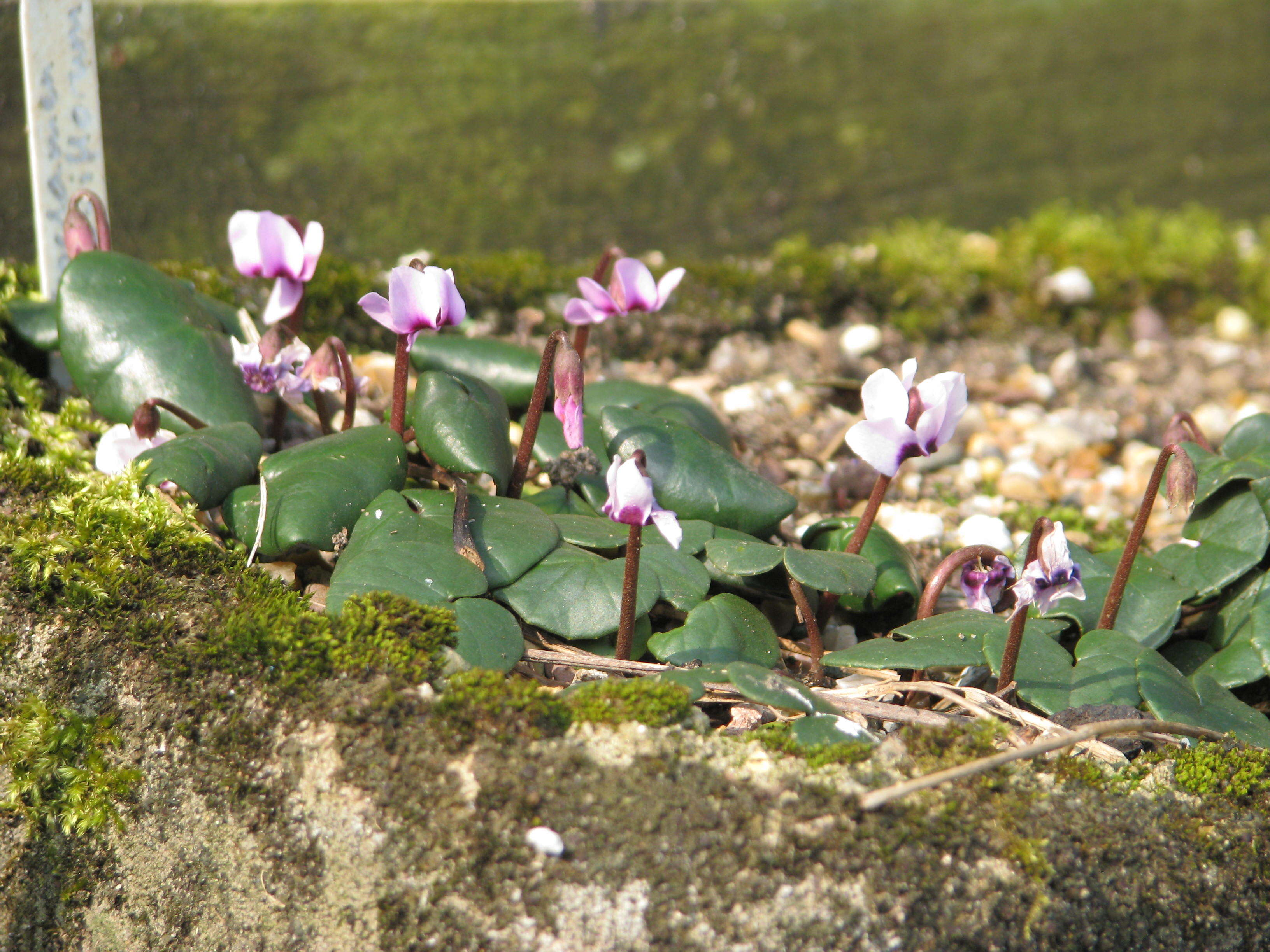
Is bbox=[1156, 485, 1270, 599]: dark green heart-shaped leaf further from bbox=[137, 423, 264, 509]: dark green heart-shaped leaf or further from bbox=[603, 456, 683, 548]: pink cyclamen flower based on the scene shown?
bbox=[137, 423, 264, 509]: dark green heart-shaped leaf

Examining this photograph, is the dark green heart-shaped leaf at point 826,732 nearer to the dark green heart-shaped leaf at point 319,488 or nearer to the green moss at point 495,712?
the green moss at point 495,712

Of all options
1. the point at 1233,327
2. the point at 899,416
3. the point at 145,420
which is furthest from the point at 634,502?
the point at 1233,327

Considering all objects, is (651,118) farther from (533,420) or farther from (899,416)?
(899,416)

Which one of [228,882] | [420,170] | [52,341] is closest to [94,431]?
[52,341]

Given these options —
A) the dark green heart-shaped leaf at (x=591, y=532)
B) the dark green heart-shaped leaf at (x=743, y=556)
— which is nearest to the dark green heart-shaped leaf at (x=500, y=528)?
the dark green heart-shaped leaf at (x=591, y=532)

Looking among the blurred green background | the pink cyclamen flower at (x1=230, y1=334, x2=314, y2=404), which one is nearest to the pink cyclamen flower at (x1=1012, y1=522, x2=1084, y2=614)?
the pink cyclamen flower at (x1=230, y1=334, x2=314, y2=404)

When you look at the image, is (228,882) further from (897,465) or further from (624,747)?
(897,465)

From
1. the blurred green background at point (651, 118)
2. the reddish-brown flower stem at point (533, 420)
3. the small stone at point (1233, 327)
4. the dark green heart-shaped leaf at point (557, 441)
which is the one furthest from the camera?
the small stone at point (1233, 327)
